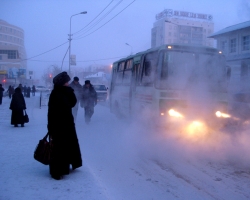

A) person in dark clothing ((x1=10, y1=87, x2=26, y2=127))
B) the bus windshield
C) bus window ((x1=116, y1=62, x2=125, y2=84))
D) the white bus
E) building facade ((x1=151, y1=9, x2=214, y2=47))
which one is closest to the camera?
the white bus

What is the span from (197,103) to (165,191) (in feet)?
13.5

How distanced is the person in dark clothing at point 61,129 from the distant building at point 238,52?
6.24 meters

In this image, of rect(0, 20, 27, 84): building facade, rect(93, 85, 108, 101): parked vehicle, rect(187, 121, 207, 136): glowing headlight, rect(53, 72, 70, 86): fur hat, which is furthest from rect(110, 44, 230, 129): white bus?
→ rect(0, 20, 27, 84): building facade

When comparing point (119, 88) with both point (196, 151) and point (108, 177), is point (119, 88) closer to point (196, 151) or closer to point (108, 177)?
point (196, 151)

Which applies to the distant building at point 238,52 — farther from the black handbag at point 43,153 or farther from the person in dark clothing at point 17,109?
the person in dark clothing at point 17,109

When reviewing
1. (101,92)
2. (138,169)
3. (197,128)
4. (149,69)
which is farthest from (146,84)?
(101,92)

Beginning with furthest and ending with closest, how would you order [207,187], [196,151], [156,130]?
[156,130] < [196,151] < [207,187]

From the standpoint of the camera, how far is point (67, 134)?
4.55 m

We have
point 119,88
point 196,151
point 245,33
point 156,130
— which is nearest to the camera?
point 196,151

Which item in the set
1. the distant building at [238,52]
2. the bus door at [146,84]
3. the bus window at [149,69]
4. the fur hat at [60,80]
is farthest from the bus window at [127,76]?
the fur hat at [60,80]

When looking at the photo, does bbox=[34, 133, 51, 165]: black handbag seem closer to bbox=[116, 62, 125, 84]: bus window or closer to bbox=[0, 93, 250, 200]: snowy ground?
bbox=[0, 93, 250, 200]: snowy ground

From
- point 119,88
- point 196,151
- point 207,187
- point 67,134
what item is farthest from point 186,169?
point 119,88

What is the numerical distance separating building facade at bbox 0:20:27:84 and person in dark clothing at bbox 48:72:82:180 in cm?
6159

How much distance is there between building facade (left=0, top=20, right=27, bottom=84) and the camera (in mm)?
66438
